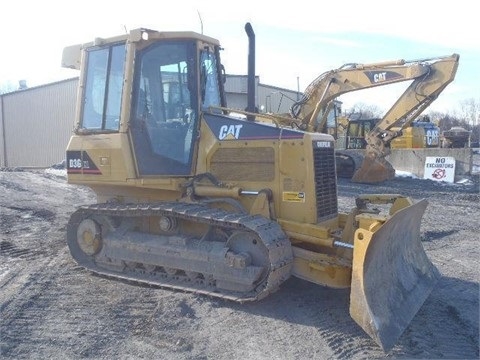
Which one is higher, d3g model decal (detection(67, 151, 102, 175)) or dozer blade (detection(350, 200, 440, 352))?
d3g model decal (detection(67, 151, 102, 175))

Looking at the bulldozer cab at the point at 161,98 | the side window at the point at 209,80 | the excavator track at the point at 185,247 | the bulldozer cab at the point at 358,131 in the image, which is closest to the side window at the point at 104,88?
the bulldozer cab at the point at 161,98

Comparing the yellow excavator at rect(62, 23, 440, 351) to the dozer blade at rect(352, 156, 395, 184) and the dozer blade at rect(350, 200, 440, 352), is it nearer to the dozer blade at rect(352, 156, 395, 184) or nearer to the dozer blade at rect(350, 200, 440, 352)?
the dozer blade at rect(350, 200, 440, 352)

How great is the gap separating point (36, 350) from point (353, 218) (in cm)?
343

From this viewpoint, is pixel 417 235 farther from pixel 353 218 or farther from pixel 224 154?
pixel 224 154

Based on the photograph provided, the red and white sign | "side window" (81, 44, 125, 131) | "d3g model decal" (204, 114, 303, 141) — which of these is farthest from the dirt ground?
the red and white sign

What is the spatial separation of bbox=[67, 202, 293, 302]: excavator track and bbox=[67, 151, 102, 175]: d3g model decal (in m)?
0.47

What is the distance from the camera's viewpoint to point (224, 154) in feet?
20.3

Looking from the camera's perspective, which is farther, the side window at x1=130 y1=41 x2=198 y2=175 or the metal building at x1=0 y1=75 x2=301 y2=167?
the metal building at x1=0 y1=75 x2=301 y2=167

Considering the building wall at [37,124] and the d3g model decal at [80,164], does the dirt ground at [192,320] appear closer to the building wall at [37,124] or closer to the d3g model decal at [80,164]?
the d3g model decal at [80,164]

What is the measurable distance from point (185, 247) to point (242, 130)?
1482 mm

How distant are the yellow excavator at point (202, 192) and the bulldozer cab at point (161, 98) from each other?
0.01m

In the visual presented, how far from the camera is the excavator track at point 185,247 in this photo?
17.5 feet

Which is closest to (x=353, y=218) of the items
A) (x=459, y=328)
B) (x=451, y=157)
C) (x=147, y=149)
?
(x=459, y=328)

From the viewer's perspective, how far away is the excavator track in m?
5.34
